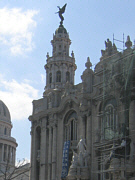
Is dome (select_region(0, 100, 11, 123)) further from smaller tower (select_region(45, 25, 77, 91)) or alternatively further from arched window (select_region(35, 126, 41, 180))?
arched window (select_region(35, 126, 41, 180))

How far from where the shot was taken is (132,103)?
43.8 meters

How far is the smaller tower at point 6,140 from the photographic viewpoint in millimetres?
99562

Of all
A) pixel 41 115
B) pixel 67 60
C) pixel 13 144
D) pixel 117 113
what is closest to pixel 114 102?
pixel 117 113

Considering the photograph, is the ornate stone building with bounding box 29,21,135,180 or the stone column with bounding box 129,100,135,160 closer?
the stone column with bounding box 129,100,135,160

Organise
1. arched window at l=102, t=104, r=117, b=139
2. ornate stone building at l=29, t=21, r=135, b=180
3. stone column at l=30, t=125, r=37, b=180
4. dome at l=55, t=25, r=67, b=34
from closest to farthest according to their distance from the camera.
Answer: ornate stone building at l=29, t=21, r=135, b=180, arched window at l=102, t=104, r=117, b=139, stone column at l=30, t=125, r=37, b=180, dome at l=55, t=25, r=67, b=34

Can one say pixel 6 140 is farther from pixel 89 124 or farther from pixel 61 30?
pixel 89 124

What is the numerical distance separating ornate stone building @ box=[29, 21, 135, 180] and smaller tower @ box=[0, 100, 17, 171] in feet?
133

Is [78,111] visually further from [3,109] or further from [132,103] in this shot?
[3,109]

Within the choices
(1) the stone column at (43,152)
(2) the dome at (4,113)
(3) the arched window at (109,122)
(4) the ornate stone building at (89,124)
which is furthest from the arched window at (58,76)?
(2) the dome at (4,113)

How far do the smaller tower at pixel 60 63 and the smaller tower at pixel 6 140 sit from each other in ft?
130

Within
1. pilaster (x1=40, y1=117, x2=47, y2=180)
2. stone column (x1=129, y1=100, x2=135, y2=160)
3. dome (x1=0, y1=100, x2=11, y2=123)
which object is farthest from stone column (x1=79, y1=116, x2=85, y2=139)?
dome (x1=0, y1=100, x2=11, y2=123)

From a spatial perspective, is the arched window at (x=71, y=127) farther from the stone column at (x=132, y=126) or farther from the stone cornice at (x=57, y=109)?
the stone column at (x=132, y=126)

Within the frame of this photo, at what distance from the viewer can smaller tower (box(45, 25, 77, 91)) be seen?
6250 centimetres

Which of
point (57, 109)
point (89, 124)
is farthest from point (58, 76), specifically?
point (89, 124)
